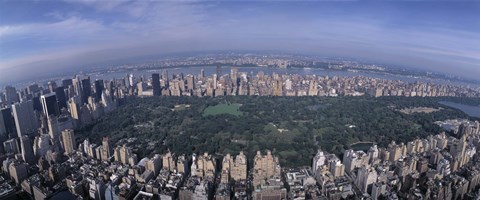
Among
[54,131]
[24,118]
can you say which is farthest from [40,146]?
[24,118]

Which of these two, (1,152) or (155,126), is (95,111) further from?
(1,152)

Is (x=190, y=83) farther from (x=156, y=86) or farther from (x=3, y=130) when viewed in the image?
(x=3, y=130)

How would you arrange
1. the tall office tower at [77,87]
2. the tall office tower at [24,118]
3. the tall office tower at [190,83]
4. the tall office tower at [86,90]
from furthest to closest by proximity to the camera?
the tall office tower at [190,83] < the tall office tower at [86,90] < the tall office tower at [77,87] < the tall office tower at [24,118]

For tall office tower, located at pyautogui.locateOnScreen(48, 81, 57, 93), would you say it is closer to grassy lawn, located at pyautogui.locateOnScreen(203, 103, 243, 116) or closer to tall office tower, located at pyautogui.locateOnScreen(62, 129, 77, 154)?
tall office tower, located at pyautogui.locateOnScreen(62, 129, 77, 154)

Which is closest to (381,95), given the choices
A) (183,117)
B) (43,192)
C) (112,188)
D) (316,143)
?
(316,143)

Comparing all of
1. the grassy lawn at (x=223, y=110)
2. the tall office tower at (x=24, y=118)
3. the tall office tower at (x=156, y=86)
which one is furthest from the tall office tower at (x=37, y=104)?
the grassy lawn at (x=223, y=110)

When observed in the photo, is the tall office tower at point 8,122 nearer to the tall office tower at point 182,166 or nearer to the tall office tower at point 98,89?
the tall office tower at point 98,89
